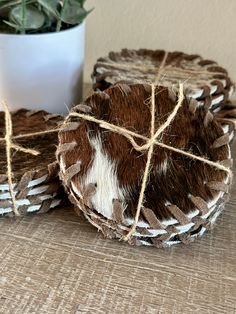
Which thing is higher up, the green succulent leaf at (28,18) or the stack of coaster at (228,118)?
the green succulent leaf at (28,18)

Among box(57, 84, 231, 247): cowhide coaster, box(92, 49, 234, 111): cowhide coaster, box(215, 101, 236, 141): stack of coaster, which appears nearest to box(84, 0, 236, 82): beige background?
box(92, 49, 234, 111): cowhide coaster

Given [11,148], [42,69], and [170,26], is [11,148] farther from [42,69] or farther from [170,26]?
[170,26]

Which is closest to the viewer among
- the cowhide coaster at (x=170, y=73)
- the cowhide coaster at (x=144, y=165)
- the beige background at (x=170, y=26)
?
the cowhide coaster at (x=144, y=165)

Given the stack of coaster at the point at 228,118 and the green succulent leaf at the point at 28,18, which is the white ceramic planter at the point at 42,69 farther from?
the stack of coaster at the point at 228,118

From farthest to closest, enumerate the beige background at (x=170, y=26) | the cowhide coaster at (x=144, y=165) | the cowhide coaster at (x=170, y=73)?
the beige background at (x=170, y=26) < the cowhide coaster at (x=170, y=73) < the cowhide coaster at (x=144, y=165)

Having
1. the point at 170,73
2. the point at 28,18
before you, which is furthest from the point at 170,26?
the point at 28,18

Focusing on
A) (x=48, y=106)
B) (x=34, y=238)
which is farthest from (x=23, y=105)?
(x=34, y=238)

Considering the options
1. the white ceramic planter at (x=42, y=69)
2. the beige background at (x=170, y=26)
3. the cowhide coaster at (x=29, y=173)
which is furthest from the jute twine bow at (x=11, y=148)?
the beige background at (x=170, y=26)
